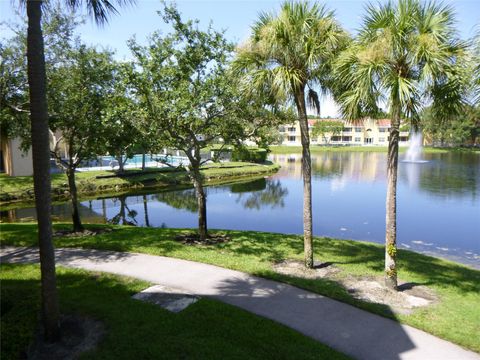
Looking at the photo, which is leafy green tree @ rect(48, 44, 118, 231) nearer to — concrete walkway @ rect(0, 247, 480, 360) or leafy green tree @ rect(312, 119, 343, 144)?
concrete walkway @ rect(0, 247, 480, 360)

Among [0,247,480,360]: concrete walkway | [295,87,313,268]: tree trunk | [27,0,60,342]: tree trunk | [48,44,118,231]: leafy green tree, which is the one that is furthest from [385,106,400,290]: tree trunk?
[48,44,118,231]: leafy green tree

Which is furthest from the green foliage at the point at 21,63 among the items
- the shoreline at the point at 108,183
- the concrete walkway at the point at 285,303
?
the shoreline at the point at 108,183

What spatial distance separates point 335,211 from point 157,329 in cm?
1893

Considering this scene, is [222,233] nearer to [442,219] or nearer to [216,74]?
[216,74]

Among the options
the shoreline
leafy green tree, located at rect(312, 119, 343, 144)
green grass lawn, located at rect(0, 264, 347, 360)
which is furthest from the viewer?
leafy green tree, located at rect(312, 119, 343, 144)

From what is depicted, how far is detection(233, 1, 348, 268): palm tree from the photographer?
9289mm

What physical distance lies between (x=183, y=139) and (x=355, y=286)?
734 cm

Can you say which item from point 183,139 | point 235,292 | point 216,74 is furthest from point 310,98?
point 235,292

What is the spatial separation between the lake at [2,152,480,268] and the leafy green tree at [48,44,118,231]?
880cm

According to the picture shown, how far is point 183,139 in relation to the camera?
516 inches

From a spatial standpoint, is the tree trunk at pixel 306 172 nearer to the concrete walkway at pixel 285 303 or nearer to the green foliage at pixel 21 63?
the concrete walkway at pixel 285 303

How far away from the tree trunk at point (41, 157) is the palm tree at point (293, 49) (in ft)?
16.8

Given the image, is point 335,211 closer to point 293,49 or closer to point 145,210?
point 145,210

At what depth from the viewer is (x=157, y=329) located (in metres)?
6.62
